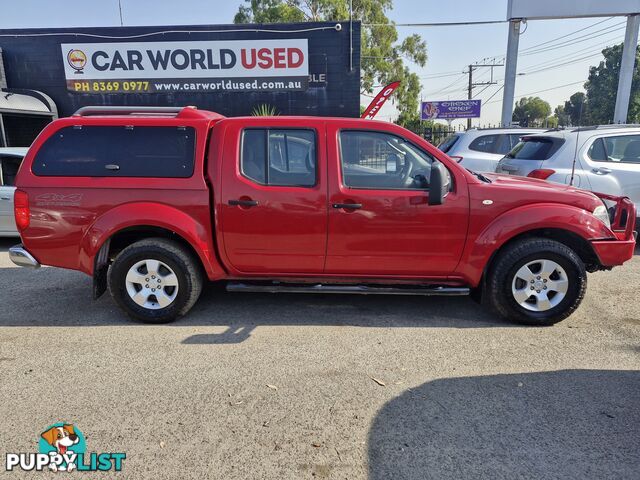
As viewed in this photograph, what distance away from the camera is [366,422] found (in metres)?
2.62

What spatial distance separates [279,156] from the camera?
12.8 ft

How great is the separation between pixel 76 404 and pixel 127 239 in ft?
5.96

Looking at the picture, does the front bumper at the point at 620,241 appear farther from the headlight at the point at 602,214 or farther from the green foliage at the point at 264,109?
the green foliage at the point at 264,109

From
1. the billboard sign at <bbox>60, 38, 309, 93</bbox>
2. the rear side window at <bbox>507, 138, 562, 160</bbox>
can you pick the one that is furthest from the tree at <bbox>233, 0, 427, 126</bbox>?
the rear side window at <bbox>507, 138, 562, 160</bbox>

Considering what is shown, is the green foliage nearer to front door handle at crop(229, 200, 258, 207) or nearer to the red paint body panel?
the red paint body panel

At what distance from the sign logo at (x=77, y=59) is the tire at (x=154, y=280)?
484 inches

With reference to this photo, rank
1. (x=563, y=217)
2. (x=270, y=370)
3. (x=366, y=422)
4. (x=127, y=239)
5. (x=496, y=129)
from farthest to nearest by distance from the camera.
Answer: (x=496, y=129) < (x=127, y=239) < (x=563, y=217) < (x=270, y=370) < (x=366, y=422)

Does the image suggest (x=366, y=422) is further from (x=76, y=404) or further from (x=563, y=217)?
(x=563, y=217)

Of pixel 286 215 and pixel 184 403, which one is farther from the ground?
pixel 286 215

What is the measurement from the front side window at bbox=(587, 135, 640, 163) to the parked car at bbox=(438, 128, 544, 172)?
1.95 metres

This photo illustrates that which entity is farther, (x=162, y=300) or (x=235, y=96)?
(x=235, y=96)

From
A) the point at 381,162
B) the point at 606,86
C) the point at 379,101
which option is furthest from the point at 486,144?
the point at 606,86

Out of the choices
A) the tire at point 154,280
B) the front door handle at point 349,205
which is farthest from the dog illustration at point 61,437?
the front door handle at point 349,205

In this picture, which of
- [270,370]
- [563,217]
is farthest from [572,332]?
[270,370]
